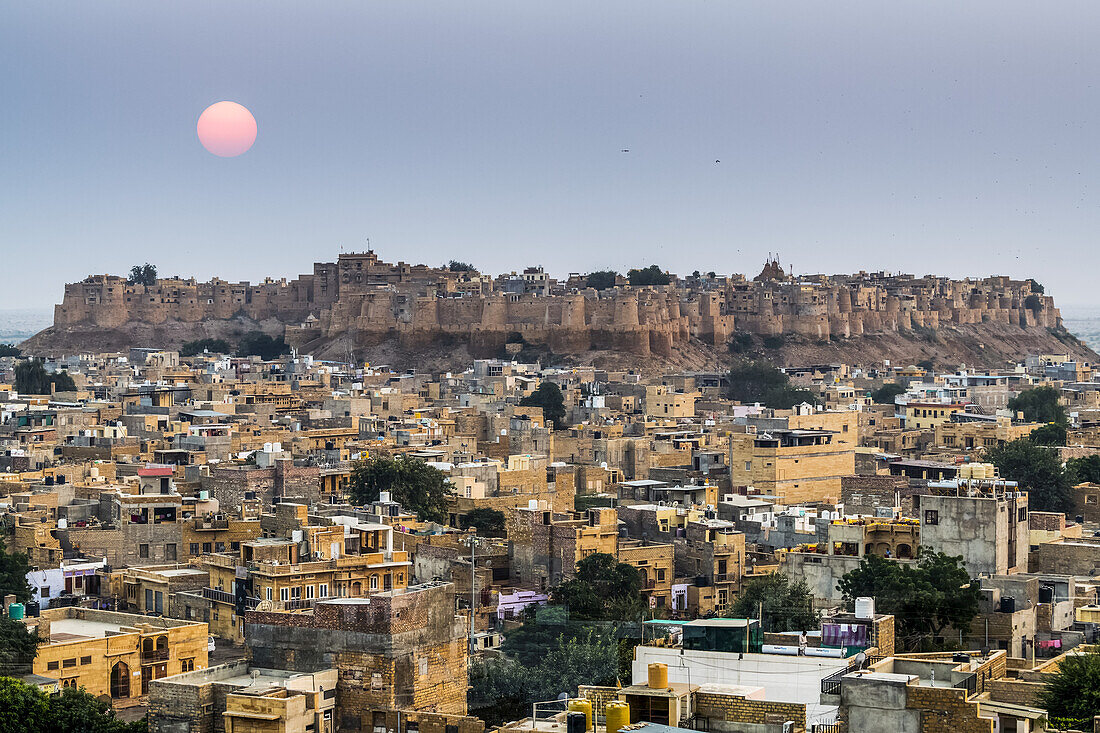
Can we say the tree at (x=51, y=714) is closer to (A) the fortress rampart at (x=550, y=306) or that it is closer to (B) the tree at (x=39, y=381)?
(B) the tree at (x=39, y=381)

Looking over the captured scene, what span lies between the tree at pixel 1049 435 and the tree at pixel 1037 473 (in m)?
5.23

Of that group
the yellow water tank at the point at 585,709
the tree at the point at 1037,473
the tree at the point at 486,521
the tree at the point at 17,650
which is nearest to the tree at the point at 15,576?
the tree at the point at 17,650

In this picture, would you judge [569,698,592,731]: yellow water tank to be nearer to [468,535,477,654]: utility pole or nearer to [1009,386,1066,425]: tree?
[468,535,477,654]: utility pole

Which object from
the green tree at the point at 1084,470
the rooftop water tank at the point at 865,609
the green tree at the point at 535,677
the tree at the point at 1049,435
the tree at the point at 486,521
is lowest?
the green tree at the point at 535,677

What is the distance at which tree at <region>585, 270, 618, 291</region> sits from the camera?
352 feet

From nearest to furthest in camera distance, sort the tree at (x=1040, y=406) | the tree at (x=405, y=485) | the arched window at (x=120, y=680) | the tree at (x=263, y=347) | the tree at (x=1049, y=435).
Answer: the arched window at (x=120, y=680) → the tree at (x=405, y=485) → the tree at (x=1049, y=435) → the tree at (x=1040, y=406) → the tree at (x=263, y=347)

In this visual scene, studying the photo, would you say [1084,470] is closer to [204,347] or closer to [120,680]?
[120,680]

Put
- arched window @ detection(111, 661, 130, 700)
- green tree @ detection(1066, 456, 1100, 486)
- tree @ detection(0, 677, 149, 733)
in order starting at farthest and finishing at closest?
green tree @ detection(1066, 456, 1100, 486)
arched window @ detection(111, 661, 130, 700)
tree @ detection(0, 677, 149, 733)

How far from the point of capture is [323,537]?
24.7m

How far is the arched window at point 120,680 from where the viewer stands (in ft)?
70.1

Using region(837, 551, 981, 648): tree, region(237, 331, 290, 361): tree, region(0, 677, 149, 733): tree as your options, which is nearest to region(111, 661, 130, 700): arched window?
region(0, 677, 149, 733): tree

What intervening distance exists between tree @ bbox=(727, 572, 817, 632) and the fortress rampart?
205 feet

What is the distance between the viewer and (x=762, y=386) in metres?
74.2

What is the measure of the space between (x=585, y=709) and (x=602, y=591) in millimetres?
13052
